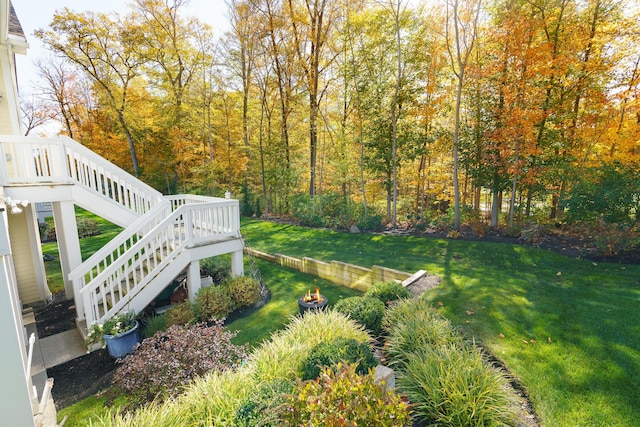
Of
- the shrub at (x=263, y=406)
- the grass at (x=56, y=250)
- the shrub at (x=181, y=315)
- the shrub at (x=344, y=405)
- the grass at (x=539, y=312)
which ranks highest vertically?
the shrub at (x=344, y=405)

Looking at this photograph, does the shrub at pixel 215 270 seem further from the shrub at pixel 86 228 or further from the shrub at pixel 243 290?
the shrub at pixel 86 228

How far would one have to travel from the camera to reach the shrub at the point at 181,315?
4758mm

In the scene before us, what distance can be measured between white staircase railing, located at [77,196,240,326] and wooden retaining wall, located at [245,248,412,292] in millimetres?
2257

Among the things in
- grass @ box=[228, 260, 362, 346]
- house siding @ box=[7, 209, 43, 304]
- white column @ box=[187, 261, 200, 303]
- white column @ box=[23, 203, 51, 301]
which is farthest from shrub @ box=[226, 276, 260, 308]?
house siding @ box=[7, 209, 43, 304]

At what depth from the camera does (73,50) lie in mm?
14023

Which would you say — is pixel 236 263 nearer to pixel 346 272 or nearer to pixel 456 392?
pixel 346 272

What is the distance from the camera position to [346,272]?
661 cm

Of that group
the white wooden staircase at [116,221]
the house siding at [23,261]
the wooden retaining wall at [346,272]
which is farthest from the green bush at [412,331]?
the house siding at [23,261]

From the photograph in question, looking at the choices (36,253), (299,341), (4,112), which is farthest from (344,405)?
(4,112)

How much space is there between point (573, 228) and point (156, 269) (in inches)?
396

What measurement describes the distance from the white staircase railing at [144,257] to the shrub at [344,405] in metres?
3.72

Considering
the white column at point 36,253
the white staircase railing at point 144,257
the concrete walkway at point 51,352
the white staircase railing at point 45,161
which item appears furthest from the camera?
the white column at point 36,253

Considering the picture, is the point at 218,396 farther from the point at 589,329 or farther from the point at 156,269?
the point at 589,329

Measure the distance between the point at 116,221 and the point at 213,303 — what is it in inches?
109
